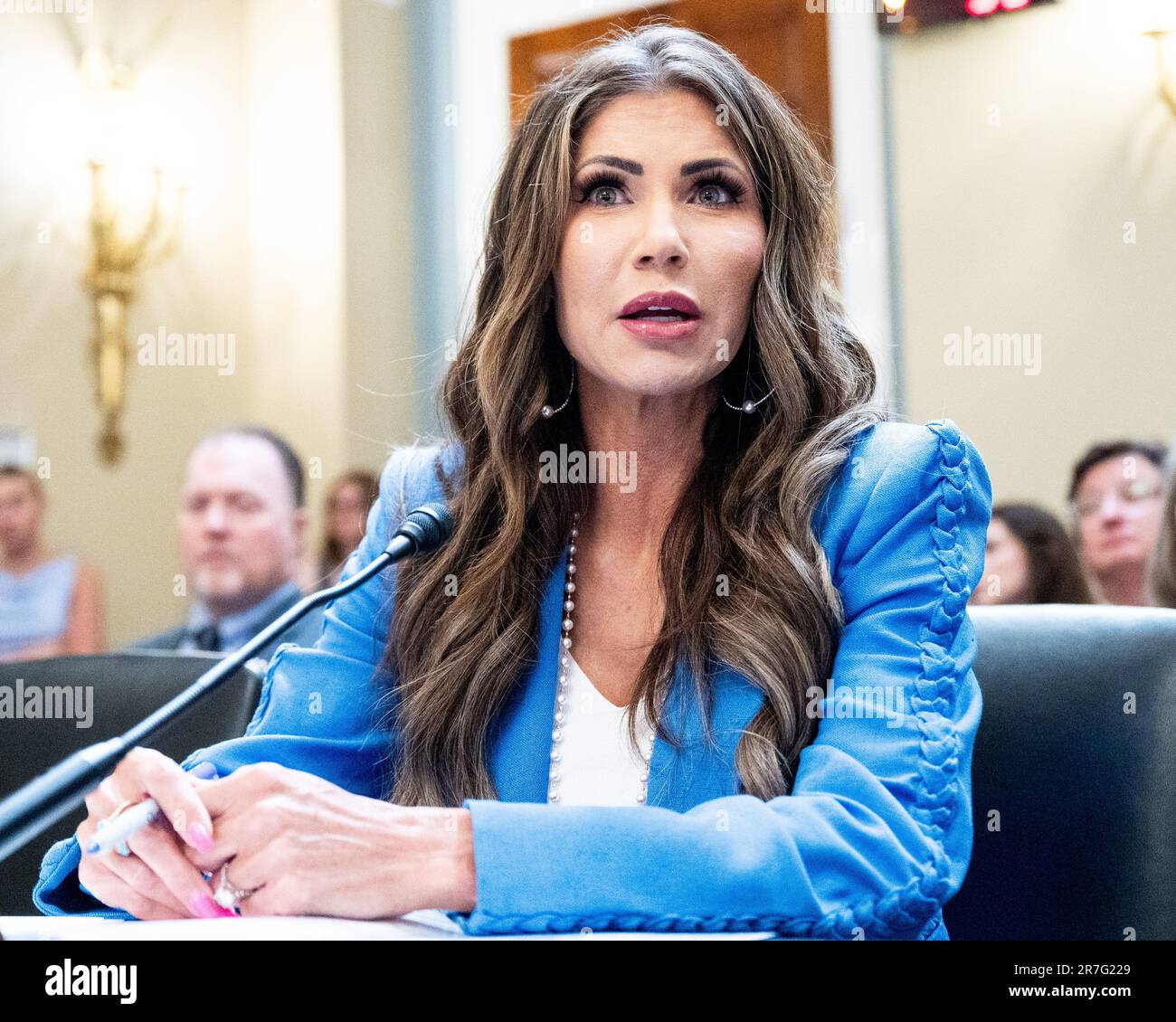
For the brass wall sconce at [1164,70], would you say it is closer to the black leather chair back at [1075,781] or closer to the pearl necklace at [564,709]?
the black leather chair back at [1075,781]

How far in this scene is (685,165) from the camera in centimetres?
114

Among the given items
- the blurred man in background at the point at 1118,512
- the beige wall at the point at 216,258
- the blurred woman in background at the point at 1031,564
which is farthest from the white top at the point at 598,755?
the beige wall at the point at 216,258

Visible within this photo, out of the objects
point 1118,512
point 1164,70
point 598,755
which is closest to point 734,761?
point 598,755

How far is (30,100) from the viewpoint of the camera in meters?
3.78

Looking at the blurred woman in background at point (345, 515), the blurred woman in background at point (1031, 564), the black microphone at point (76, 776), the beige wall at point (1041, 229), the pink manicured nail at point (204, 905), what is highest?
the beige wall at point (1041, 229)

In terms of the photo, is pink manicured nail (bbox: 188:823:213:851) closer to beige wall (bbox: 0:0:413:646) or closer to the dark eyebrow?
the dark eyebrow

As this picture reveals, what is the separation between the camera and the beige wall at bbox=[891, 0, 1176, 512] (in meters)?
2.84

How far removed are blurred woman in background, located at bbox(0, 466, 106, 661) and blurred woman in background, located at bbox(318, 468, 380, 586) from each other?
2.17 ft

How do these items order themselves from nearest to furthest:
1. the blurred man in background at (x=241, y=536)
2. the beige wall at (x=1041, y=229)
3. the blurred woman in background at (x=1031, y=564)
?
the blurred woman in background at (x=1031, y=564), the blurred man in background at (x=241, y=536), the beige wall at (x=1041, y=229)

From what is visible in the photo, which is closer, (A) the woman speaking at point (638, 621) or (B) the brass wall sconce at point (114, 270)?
(A) the woman speaking at point (638, 621)

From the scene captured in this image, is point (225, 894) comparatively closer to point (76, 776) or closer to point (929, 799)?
point (76, 776)

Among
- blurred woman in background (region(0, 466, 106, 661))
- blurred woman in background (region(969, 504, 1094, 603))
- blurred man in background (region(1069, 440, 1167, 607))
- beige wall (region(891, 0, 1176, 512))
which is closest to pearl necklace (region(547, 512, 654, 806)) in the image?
blurred woman in background (region(969, 504, 1094, 603))

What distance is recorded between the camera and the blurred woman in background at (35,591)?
10.6 ft
